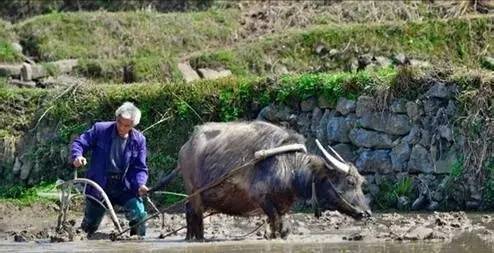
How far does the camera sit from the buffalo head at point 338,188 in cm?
1319

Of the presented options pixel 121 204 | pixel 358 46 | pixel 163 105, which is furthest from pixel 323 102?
pixel 121 204

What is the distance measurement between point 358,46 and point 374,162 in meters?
4.58

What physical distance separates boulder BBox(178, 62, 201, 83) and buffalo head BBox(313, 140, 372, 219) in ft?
26.9

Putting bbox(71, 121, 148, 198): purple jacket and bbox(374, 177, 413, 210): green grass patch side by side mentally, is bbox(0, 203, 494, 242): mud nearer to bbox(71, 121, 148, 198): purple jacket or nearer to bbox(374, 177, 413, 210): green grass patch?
bbox(71, 121, 148, 198): purple jacket

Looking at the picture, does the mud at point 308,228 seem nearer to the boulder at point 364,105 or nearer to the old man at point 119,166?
the old man at point 119,166

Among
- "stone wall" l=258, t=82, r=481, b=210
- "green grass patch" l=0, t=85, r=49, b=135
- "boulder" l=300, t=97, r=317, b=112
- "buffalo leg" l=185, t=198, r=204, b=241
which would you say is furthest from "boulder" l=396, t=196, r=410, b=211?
"green grass patch" l=0, t=85, r=49, b=135

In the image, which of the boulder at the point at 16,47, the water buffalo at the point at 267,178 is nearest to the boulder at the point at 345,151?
the water buffalo at the point at 267,178

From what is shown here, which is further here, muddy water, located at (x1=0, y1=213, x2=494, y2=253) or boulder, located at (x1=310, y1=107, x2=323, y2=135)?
boulder, located at (x1=310, y1=107, x2=323, y2=135)

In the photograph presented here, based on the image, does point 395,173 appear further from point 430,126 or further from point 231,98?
point 231,98

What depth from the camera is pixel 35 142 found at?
19516mm

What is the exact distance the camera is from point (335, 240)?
13281mm

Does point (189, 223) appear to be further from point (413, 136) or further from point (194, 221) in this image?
point (413, 136)

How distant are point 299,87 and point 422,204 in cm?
241

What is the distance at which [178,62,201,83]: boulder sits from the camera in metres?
21.5
